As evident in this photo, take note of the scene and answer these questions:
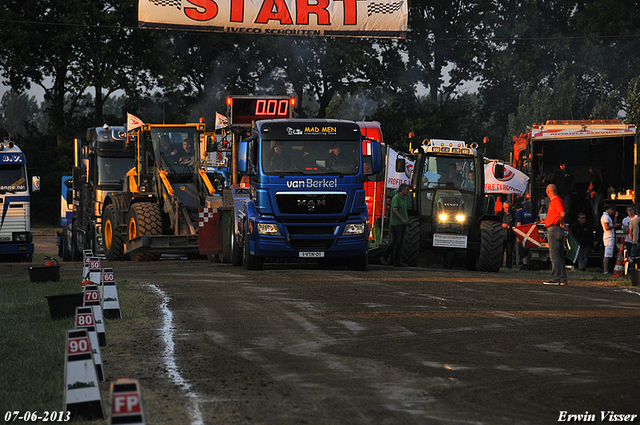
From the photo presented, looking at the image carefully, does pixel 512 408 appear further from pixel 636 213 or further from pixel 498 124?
pixel 498 124

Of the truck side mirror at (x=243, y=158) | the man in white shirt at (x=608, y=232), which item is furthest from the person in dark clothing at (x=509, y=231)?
the truck side mirror at (x=243, y=158)

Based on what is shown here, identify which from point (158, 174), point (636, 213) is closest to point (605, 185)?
point (636, 213)

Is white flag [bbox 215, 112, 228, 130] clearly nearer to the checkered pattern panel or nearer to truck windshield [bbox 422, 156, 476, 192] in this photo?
the checkered pattern panel

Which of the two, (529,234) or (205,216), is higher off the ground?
(205,216)

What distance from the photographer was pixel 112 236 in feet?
79.4

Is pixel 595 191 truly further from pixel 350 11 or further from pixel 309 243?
pixel 309 243

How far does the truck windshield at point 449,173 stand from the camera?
23031 mm

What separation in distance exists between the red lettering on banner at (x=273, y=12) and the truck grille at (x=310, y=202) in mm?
12378

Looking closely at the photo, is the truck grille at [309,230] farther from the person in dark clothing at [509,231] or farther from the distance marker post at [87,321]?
the distance marker post at [87,321]

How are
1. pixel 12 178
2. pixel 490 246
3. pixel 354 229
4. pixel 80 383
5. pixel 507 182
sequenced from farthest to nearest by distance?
pixel 12 178
pixel 507 182
pixel 490 246
pixel 354 229
pixel 80 383

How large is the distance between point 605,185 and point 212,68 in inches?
1270

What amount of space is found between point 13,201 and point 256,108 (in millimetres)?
10713

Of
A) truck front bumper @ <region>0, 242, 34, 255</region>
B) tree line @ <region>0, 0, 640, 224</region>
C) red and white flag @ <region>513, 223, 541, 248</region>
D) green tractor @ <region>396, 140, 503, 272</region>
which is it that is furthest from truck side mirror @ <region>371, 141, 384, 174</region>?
tree line @ <region>0, 0, 640, 224</region>

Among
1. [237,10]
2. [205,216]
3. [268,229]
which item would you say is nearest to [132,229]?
[205,216]
